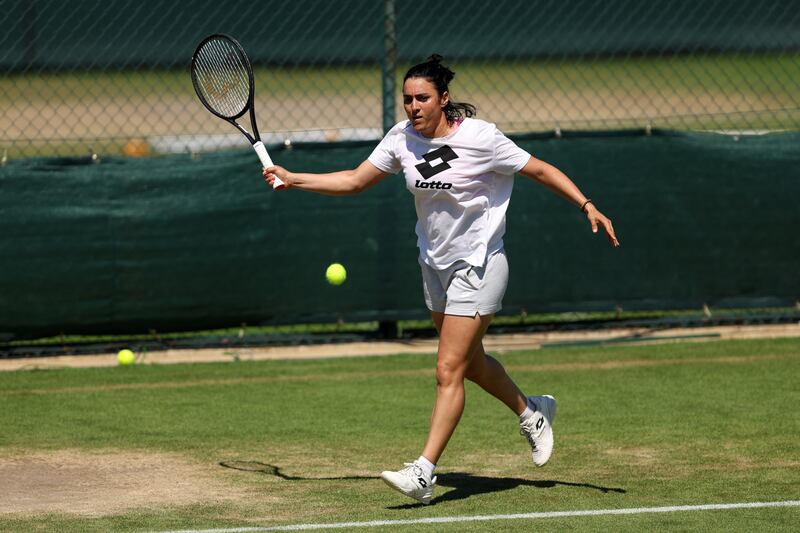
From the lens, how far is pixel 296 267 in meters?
9.04

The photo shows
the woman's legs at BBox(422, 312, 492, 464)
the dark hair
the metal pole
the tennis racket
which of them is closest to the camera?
the woman's legs at BBox(422, 312, 492, 464)

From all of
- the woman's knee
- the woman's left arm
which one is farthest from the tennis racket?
the woman's knee

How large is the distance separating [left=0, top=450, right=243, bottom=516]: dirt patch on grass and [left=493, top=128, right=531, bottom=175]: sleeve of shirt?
1.78 meters

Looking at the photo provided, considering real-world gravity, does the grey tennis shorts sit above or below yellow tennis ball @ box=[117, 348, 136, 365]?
above

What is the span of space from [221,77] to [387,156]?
98cm

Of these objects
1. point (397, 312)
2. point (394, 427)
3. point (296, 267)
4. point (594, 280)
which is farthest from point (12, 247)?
point (594, 280)

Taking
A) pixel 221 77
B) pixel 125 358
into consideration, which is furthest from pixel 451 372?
pixel 125 358

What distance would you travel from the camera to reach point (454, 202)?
532 cm

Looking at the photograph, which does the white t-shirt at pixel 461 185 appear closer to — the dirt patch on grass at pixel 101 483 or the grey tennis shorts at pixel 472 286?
the grey tennis shorts at pixel 472 286

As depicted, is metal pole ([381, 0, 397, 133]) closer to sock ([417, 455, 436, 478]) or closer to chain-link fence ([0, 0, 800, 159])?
chain-link fence ([0, 0, 800, 159])

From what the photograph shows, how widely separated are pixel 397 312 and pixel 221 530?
4494 mm

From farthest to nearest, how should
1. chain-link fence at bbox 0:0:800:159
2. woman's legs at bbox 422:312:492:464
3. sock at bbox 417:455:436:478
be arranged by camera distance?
chain-link fence at bbox 0:0:800:159 < woman's legs at bbox 422:312:492:464 < sock at bbox 417:455:436:478

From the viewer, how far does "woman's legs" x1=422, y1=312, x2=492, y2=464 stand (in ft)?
17.1

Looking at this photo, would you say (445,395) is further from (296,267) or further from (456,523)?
(296,267)
